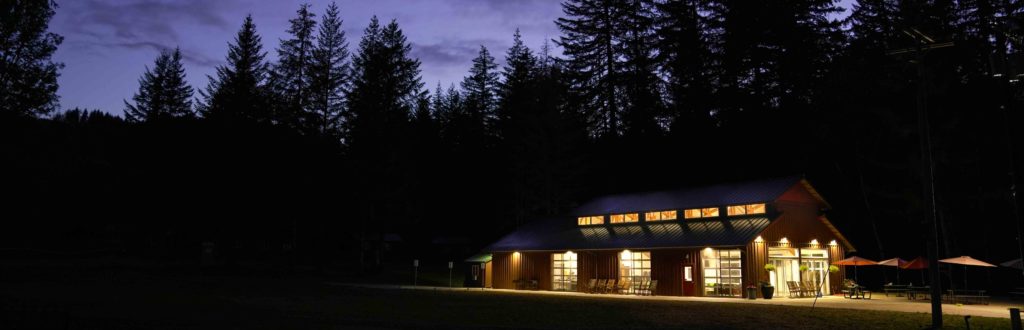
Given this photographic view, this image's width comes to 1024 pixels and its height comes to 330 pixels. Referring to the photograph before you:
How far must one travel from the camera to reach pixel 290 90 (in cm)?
4784

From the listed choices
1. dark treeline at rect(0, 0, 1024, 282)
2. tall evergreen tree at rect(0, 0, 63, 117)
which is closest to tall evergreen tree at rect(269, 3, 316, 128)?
dark treeline at rect(0, 0, 1024, 282)

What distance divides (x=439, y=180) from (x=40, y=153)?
39772 millimetres

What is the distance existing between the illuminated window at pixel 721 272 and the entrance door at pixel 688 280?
1.75ft

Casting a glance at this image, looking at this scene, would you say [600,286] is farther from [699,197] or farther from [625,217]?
[699,197]

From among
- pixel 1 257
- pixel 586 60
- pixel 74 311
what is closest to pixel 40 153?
pixel 74 311

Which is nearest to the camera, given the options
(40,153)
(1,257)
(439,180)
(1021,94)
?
(1021,94)

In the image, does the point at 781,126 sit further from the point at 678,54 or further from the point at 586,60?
the point at 586,60

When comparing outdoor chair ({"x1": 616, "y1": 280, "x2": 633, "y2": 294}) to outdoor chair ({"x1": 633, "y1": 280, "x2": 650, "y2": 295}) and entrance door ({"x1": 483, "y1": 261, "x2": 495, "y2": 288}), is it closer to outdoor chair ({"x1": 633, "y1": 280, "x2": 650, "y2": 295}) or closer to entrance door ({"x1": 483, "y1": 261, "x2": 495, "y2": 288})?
outdoor chair ({"x1": 633, "y1": 280, "x2": 650, "y2": 295})

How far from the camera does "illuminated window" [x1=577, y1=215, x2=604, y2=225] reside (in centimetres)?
3488

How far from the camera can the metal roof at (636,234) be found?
27484 millimetres

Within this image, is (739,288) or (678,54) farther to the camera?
(678,54)

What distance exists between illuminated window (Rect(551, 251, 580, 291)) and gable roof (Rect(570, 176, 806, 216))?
3.14 meters

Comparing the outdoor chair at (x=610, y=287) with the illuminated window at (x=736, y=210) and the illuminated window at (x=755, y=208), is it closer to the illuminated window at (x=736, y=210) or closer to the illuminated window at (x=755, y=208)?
the illuminated window at (x=736, y=210)

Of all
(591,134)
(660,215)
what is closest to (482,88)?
(591,134)
